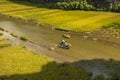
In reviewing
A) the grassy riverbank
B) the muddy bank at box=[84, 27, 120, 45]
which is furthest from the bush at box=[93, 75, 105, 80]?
the muddy bank at box=[84, 27, 120, 45]

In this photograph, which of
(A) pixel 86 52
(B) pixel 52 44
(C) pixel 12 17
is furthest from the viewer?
(C) pixel 12 17

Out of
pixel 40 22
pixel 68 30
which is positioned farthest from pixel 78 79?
pixel 40 22

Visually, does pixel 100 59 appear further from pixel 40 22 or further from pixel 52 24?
pixel 40 22

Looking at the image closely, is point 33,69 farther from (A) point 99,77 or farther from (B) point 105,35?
(B) point 105,35

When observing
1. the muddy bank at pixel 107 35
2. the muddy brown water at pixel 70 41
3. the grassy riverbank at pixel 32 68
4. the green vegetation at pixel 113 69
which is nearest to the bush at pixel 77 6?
the muddy brown water at pixel 70 41

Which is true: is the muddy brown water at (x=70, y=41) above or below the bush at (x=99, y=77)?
below

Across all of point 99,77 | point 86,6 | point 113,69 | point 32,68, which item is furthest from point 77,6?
point 99,77

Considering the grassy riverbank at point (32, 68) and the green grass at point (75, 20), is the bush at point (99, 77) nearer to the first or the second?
the grassy riverbank at point (32, 68)
